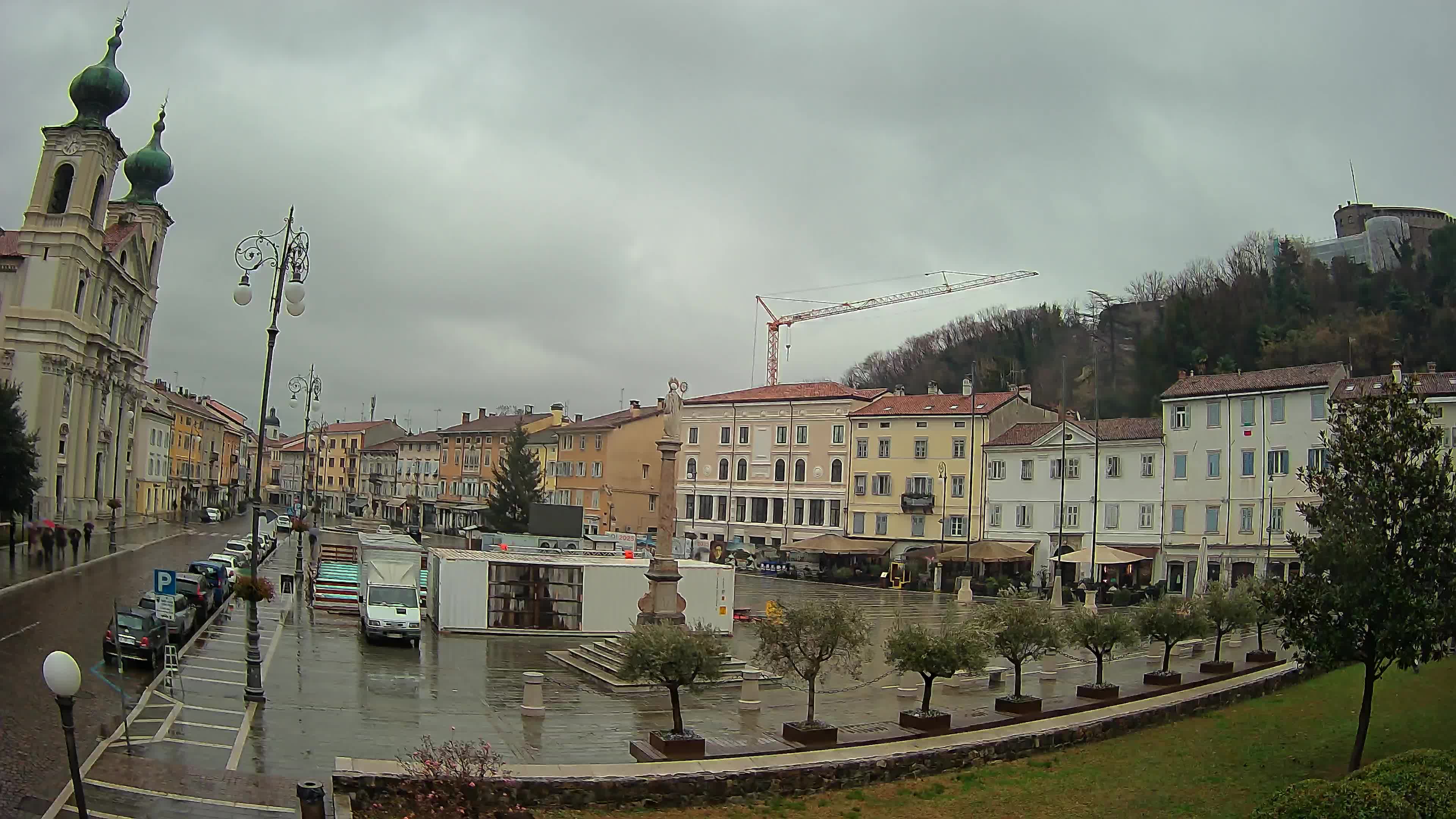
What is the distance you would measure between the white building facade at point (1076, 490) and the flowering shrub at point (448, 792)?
146 feet

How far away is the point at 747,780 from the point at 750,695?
7174 mm

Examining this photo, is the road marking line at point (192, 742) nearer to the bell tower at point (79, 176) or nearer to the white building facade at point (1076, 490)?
the white building facade at point (1076, 490)

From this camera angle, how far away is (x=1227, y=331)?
277 feet

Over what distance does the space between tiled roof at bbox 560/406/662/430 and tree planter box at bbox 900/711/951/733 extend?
6162 cm

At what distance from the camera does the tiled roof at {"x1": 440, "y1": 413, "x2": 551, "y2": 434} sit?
98.2 meters

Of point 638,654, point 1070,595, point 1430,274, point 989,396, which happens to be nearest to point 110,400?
point 989,396

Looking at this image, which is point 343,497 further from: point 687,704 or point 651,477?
point 687,704

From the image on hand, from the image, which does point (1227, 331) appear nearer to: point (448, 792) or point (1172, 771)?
point (1172, 771)

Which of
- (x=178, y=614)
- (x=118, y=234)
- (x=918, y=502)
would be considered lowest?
(x=178, y=614)

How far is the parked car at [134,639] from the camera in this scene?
2248 cm

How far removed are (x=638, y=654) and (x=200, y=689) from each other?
964 centimetres

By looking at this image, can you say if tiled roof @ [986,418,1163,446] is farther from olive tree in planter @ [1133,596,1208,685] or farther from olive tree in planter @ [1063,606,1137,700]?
olive tree in planter @ [1063,606,1137,700]

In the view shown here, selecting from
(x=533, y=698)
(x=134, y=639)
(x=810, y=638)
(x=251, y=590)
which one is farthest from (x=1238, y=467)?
(x=134, y=639)

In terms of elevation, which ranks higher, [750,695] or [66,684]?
[66,684]
